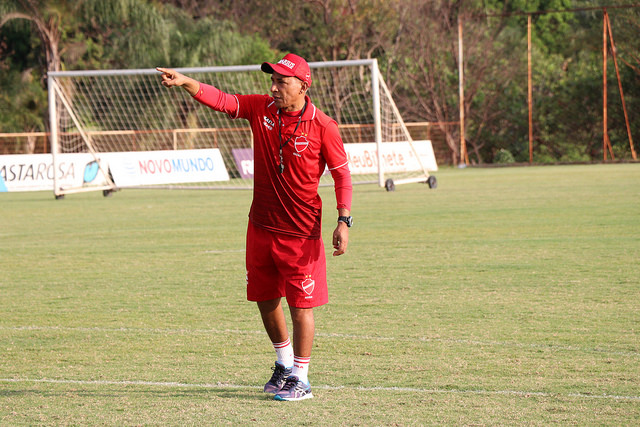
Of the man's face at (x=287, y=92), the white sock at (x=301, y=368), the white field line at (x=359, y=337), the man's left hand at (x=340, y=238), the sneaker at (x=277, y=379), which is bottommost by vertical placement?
the white field line at (x=359, y=337)

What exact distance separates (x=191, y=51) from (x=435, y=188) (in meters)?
18.0

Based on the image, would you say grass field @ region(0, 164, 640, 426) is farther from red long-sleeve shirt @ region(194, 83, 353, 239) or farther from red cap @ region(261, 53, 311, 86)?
red cap @ region(261, 53, 311, 86)

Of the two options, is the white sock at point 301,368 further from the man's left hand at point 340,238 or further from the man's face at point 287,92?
the man's face at point 287,92

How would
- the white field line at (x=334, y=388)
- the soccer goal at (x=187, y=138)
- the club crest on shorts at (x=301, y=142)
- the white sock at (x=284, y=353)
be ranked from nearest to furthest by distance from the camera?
the white field line at (x=334, y=388) < the club crest on shorts at (x=301, y=142) < the white sock at (x=284, y=353) < the soccer goal at (x=187, y=138)

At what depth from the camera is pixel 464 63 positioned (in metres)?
49.8

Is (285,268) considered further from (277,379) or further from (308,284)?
(277,379)

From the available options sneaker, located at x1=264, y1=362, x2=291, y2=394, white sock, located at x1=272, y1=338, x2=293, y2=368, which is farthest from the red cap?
sneaker, located at x1=264, y1=362, x2=291, y2=394

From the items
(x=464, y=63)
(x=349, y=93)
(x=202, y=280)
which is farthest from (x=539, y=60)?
(x=202, y=280)

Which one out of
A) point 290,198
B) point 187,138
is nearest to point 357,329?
point 290,198

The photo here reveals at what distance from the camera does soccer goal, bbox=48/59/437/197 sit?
26234 mm

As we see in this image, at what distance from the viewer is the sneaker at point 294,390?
5301 millimetres

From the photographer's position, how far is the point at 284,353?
5.64 m

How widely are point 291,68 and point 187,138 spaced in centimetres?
3094

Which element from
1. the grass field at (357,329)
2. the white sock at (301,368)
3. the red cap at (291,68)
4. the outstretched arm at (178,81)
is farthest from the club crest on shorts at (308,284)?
the outstretched arm at (178,81)
